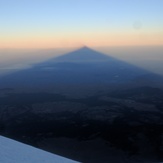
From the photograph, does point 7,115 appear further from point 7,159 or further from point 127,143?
point 7,159

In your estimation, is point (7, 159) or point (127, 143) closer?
point (7, 159)

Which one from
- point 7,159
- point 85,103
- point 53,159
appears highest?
point 7,159

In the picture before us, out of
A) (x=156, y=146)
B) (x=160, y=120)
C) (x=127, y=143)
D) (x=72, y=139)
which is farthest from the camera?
(x=160, y=120)

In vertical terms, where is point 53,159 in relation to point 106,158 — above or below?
above

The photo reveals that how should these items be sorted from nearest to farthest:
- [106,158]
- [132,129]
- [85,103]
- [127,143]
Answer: [106,158], [127,143], [132,129], [85,103]

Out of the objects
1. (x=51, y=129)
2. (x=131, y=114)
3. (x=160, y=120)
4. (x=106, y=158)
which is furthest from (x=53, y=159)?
(x=131, y=114)

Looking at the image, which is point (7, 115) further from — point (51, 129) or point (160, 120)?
point (160, 120)
